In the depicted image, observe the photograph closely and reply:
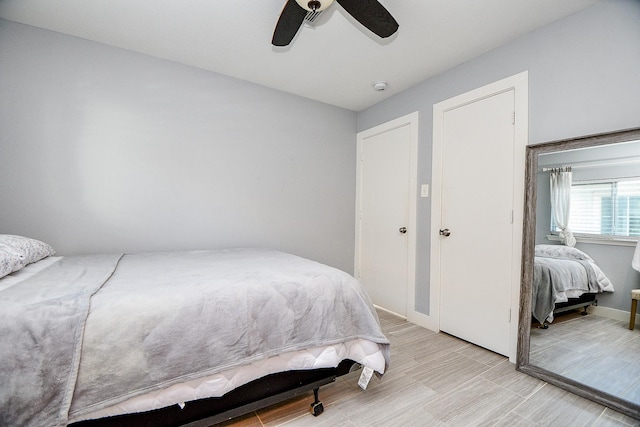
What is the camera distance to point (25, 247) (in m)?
1.67

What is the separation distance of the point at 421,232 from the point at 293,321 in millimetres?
1911

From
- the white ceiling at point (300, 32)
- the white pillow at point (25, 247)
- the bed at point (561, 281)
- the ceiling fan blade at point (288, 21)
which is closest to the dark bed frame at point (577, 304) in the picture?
the bed at point (561, 281)

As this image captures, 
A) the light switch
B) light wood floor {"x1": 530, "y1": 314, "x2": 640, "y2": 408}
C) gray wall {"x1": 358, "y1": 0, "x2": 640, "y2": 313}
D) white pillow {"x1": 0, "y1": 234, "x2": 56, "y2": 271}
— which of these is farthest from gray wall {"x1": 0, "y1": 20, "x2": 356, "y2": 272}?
light wood floor {"x1": 530, "y1": 314, "x2": 640, "y2": 408}

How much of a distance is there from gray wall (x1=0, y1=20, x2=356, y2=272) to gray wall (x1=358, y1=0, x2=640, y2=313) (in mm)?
1960

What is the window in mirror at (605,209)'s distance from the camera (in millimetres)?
1635

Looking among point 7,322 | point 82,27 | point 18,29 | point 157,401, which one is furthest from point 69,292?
point 18,29

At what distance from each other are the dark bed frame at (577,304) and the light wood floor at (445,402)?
50 cm

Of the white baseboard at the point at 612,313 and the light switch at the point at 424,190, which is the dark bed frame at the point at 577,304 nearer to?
the white baseboard at the point at 612,313

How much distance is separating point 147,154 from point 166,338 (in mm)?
1957

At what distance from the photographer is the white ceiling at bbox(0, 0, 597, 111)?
1869 millimetres

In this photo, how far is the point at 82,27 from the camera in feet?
7.04

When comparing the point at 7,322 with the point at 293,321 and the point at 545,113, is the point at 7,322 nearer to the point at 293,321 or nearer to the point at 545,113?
the point at 293,321

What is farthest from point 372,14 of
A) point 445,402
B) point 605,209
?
point 445,402

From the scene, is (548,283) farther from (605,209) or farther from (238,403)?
(238,403)
